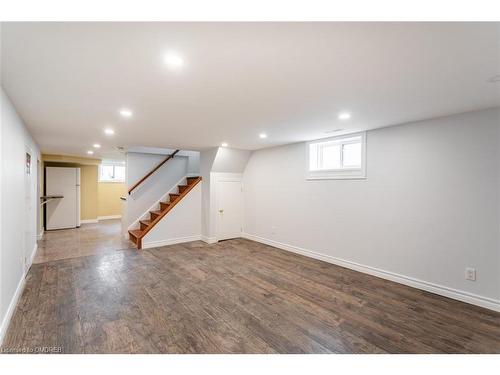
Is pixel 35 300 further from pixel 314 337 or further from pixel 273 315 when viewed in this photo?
pixel 314 337

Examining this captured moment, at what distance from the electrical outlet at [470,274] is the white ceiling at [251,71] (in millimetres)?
1912

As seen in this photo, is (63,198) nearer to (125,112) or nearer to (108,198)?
(108,198)

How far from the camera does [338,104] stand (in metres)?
2.47

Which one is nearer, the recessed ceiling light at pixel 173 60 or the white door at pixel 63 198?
the recessed ceiling light at pixel 173 60

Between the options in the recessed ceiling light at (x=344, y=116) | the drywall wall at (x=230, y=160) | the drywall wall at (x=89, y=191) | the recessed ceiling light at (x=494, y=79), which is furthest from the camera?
the drywall wall at (x=89, y=191)

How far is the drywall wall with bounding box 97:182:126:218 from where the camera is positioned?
8.88m

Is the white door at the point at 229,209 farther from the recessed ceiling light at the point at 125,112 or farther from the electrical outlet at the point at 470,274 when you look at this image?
the electrical outlet at the point at 470,274

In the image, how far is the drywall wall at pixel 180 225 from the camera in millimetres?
5195

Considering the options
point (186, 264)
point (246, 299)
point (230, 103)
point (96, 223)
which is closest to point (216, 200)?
point (186, 264)

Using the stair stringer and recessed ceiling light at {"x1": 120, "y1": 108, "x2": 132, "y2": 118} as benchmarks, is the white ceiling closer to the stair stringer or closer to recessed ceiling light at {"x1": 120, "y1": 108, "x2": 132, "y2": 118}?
recessed ceiling light at {"x1": 120, "y1": 108, "x2": 132, "y2": 118}

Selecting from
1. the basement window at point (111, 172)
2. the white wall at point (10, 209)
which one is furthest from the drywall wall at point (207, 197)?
the basement window at point (111, 172)

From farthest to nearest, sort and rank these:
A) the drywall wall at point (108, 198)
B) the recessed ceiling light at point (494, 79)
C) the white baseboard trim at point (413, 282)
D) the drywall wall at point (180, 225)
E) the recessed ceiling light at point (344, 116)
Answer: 1. the drywall wall at point (108, 198)
2. the drywall wall at point (180, 225)
3. the recessed ceiling light at point (344, 116)
4. the white baseboard trim at point (413, 282)
5. the recessed ceiling light at point (494, 79)

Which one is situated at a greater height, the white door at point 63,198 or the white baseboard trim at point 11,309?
the white door at point 63,198

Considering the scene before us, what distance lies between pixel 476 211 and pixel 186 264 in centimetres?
423
